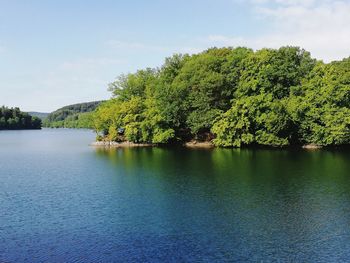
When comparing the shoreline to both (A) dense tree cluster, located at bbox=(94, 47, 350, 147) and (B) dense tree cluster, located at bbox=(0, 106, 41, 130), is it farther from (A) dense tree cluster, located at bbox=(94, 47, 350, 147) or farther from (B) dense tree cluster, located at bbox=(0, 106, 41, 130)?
(B) dense tree cluster, located at bbox=(0, 106, 41, 130)

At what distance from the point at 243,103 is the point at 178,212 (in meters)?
45.9

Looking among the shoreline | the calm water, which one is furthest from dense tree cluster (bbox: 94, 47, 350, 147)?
the calm water

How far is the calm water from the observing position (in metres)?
21.4

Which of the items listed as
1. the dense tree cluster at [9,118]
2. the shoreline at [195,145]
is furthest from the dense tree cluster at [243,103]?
the dense tree cluster at [9,118]

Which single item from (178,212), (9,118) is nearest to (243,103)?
(178,212)

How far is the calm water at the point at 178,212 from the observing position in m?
21.4

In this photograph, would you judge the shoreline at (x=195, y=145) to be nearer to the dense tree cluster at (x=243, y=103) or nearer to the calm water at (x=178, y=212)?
the dense tree cluster at (x=243, y=103)

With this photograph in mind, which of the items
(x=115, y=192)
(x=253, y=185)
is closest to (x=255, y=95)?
(x=253, y=185)

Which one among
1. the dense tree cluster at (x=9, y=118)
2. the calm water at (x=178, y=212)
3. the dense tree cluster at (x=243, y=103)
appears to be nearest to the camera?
the calm water at (x=178, y=212)

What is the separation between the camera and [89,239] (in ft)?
76.9

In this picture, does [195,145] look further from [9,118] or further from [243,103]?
[9,118]

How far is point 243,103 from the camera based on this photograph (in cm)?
7188

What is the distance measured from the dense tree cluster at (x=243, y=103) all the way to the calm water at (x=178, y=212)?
64.7 feet

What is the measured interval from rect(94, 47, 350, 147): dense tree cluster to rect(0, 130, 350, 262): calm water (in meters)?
19.7
